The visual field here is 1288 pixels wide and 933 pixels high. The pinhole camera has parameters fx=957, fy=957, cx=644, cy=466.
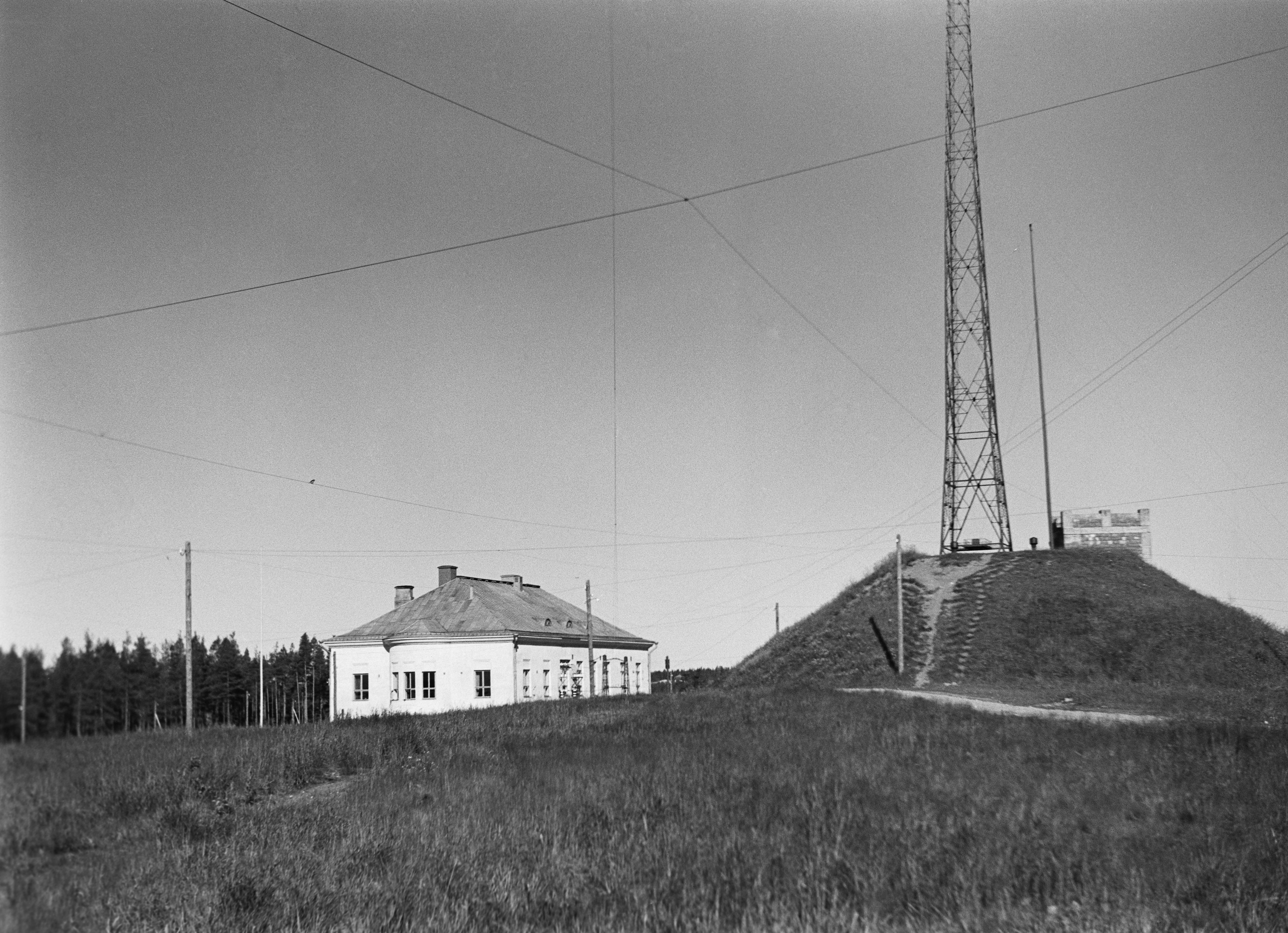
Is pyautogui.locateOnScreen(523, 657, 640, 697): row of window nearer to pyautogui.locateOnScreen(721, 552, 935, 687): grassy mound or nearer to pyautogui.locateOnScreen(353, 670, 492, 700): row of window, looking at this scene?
pyautogui.locateOnScreen(353, 670, 492, 700): row of window

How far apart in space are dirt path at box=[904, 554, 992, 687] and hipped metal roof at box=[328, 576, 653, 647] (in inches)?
768

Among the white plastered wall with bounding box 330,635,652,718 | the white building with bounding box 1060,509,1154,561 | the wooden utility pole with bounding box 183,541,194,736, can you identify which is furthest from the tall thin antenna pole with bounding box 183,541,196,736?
the white building with bounding box 1060,509,1154,561

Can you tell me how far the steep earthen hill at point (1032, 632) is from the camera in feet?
118

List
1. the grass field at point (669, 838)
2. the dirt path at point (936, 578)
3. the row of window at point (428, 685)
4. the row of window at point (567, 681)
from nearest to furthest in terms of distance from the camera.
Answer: the grass field at point (669, 838), the dirt path at point (936, 578), the row of window at point (428, 685), the row of window at point (567, 681)

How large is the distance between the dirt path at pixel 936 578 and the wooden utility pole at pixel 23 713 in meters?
38.9

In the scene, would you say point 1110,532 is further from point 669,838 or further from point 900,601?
point 669,838

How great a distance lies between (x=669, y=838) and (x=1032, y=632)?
35609 mm

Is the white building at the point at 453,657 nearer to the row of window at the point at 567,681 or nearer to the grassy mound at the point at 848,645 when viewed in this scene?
the row of window at the point at 567,681

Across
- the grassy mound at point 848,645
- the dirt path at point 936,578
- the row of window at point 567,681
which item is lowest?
the row of window at point 567,681

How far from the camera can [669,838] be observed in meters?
→ 7.43

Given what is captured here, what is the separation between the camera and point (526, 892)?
6.05m

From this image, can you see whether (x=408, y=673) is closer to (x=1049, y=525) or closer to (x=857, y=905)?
A: (x=1049, y=525)

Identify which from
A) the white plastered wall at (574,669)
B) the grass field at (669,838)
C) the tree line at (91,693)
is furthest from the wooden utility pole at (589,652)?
the tree line at (91,693)

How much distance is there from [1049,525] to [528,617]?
27912mm
